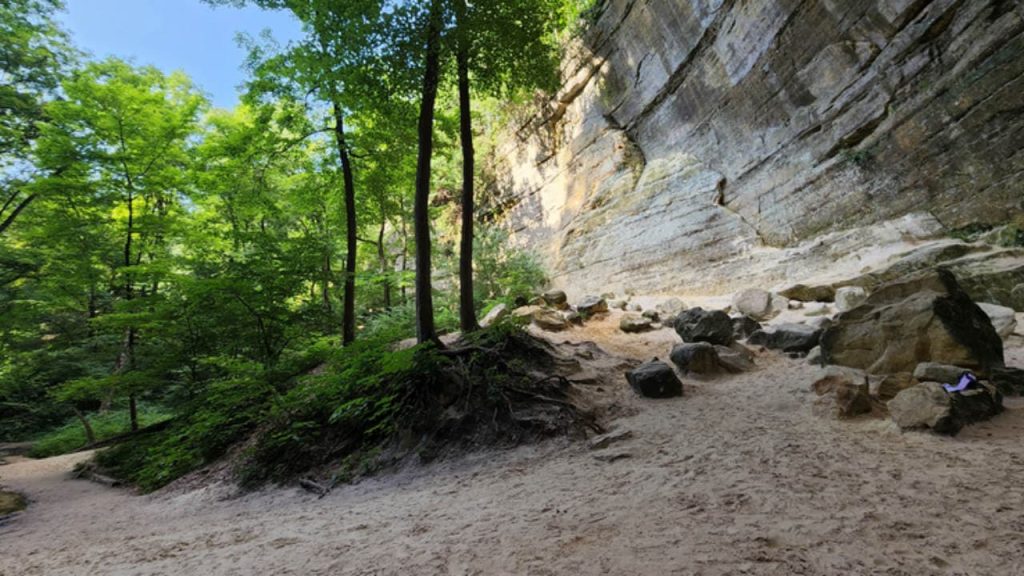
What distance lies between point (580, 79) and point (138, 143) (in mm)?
15633

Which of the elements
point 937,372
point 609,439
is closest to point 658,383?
point 609,439

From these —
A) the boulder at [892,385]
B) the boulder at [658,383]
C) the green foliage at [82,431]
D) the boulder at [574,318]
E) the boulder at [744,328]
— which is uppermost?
the boulder at [574,318]

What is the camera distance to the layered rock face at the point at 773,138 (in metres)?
7.18

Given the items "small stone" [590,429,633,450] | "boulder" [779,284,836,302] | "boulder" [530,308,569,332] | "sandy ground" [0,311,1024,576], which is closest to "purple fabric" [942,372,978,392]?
"sandy ground" [0,311,1024,576]

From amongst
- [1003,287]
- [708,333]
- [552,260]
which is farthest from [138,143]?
[1003,287]

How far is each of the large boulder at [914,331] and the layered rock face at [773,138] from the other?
12.9ft

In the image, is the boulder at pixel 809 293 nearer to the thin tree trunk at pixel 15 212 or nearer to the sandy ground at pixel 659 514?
the sandy ground at pixel 659 514

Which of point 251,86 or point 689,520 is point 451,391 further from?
point 251,86

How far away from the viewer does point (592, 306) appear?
36.4ft

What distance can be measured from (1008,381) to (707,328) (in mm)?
3840

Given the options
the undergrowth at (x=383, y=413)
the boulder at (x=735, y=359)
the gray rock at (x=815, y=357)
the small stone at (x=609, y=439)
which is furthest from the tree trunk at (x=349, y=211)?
the gray rock at (x=815, y=357)

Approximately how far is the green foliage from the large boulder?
46.8 ft

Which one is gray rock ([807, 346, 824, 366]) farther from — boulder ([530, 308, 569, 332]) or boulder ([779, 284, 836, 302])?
boulder ([530, 308, 569, 332])

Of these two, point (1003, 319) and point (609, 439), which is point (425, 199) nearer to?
point (609, 439)
